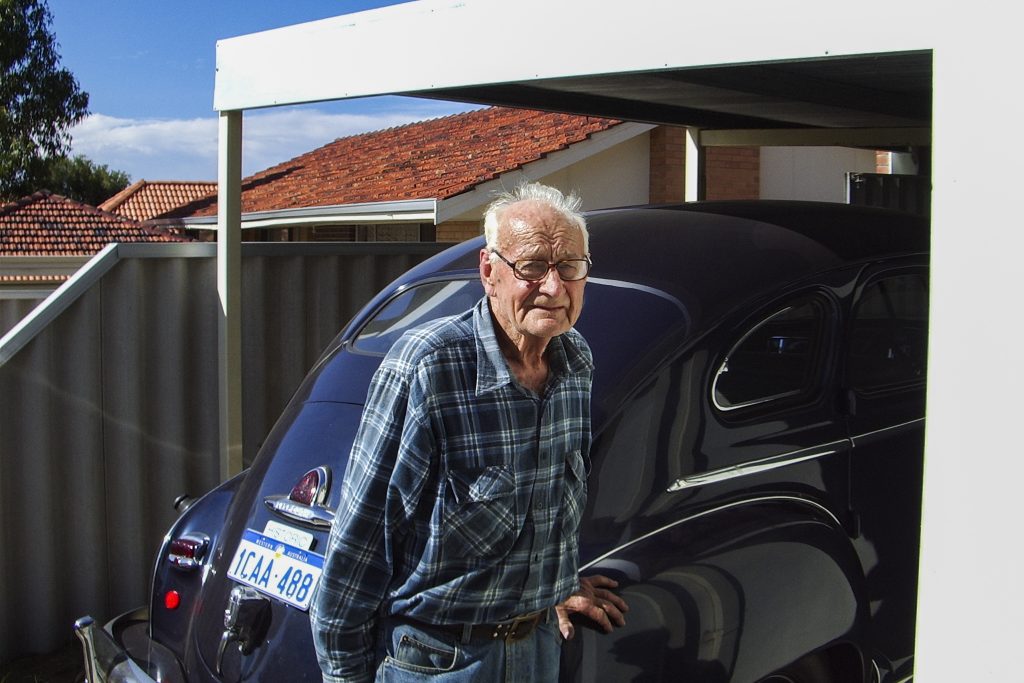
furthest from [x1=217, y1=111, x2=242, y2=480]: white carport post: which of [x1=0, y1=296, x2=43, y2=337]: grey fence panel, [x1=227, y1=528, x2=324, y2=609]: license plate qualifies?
[x1=227, y1=528, x2=324, y2=609]: license plate

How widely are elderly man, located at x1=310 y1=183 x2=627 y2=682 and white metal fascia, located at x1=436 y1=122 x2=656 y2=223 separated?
831cm

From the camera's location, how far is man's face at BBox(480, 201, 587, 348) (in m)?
2.22

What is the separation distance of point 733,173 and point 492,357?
37.5 ft

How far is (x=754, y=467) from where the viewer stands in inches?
122

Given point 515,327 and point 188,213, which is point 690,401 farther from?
point 188,213

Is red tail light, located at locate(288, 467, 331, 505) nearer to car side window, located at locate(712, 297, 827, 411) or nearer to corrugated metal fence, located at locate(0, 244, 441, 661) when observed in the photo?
car side window, located at locate(712, 297, 827, 411)

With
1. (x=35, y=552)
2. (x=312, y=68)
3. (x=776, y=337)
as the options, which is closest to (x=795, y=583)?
(x=776, y=337)

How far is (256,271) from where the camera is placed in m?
5.92

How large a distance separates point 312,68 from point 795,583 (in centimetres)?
295

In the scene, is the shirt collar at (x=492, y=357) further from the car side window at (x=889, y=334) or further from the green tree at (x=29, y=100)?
the green tree at (x=29, y=100)

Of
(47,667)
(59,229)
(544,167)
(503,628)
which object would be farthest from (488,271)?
(59,229)

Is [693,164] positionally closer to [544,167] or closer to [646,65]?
[646,65]

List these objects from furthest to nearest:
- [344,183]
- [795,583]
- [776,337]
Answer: [344,183], [776,337], [795,583]

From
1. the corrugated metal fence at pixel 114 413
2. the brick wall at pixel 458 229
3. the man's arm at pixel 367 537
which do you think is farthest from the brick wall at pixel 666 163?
the man's arm at pixel 367 537
